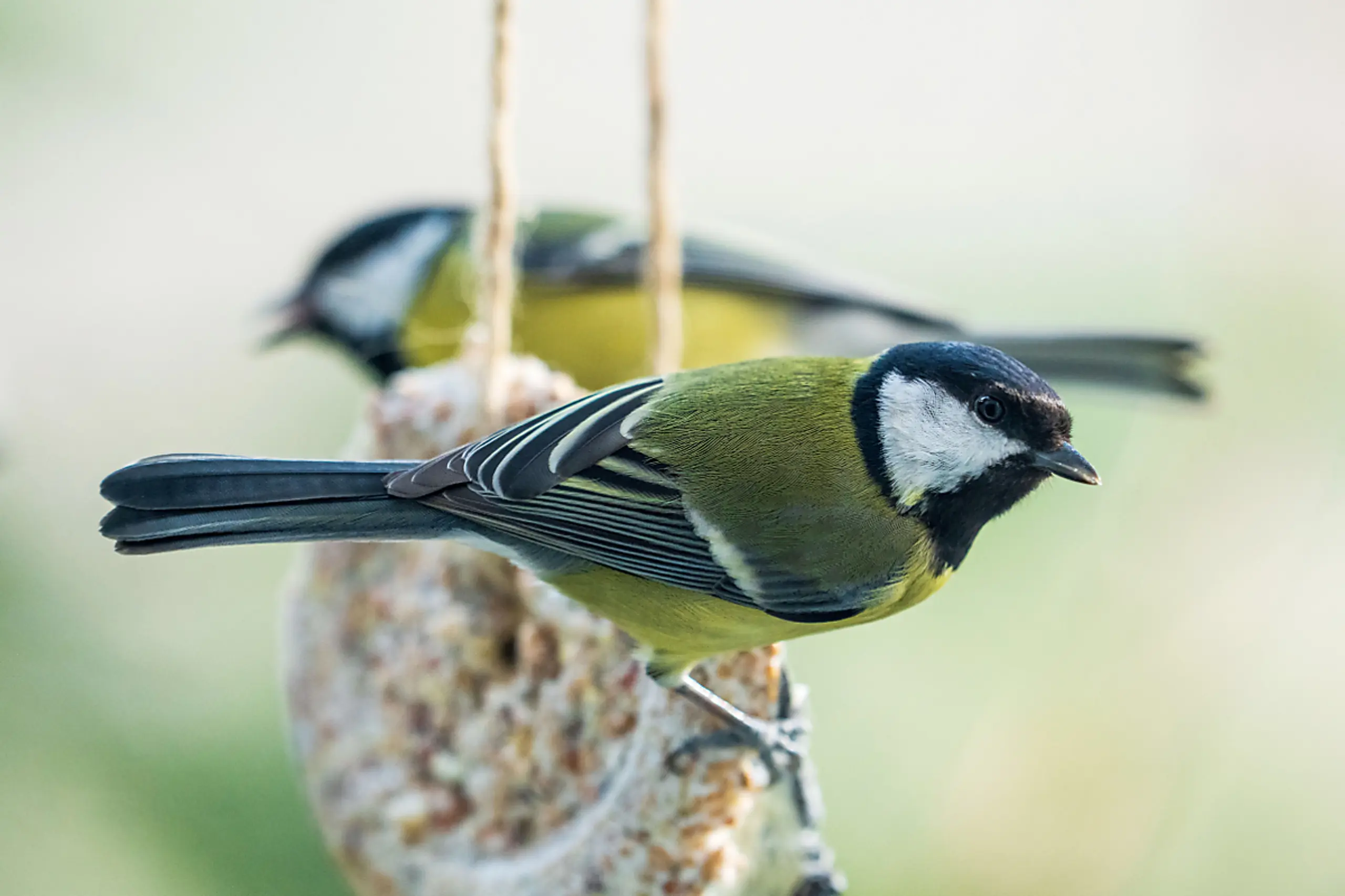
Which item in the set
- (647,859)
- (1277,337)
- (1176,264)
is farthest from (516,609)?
(1176,264)

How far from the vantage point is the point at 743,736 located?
39.5 inches

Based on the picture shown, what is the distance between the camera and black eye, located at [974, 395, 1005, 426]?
3.19 feet

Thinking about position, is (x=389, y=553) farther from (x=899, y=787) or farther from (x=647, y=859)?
(x=899, y=787)

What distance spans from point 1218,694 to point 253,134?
2459 mm

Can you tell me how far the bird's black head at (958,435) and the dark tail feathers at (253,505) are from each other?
1.27 feet

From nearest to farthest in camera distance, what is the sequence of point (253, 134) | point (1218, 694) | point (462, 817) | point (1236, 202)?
point (462, 817), point (1218, 694), point (1236, 202), point (253, 134)

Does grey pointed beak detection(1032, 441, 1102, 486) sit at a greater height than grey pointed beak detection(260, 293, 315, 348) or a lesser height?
greater

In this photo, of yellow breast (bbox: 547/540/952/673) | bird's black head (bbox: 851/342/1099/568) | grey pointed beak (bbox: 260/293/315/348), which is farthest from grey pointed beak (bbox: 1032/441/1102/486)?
grey pointed beak (bbox: 260/293/315/348)

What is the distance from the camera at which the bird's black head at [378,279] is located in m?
1.86

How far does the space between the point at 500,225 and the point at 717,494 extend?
0.35 meters

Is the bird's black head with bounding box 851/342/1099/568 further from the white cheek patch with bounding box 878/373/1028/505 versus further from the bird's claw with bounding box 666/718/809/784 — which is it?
the bird's claw with bounding box 666/718/809/784

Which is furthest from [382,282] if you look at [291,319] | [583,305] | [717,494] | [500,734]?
[717,494]

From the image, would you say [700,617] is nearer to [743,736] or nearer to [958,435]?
[743,736]

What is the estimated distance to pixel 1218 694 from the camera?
2031mm
